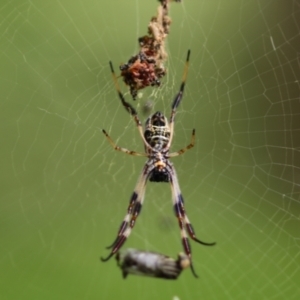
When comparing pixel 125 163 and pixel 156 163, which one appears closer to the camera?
pixel 156 163

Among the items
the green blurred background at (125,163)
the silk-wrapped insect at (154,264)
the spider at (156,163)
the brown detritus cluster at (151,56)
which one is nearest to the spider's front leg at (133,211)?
the spider at (156,163)

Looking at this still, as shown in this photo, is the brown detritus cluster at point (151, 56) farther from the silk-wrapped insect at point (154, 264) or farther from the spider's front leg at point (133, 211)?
the silk-wrapped insect at point (154, 264)

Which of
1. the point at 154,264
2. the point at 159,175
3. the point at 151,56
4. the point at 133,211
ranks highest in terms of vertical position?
the point at 151,56

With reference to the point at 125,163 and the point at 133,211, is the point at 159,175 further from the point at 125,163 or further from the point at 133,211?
the point at 125,163

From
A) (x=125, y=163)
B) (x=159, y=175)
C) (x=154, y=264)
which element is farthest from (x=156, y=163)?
(x=125, y=163)

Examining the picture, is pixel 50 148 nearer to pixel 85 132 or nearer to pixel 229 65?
pixel 85 132

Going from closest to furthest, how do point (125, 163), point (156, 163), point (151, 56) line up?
1. point (151, 56)
2. point (156, 163)
3. point (125, 163)

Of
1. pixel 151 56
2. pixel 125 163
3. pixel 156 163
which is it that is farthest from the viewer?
pixel 125 163

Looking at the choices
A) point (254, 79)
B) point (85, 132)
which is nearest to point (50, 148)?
point (85, 132)
